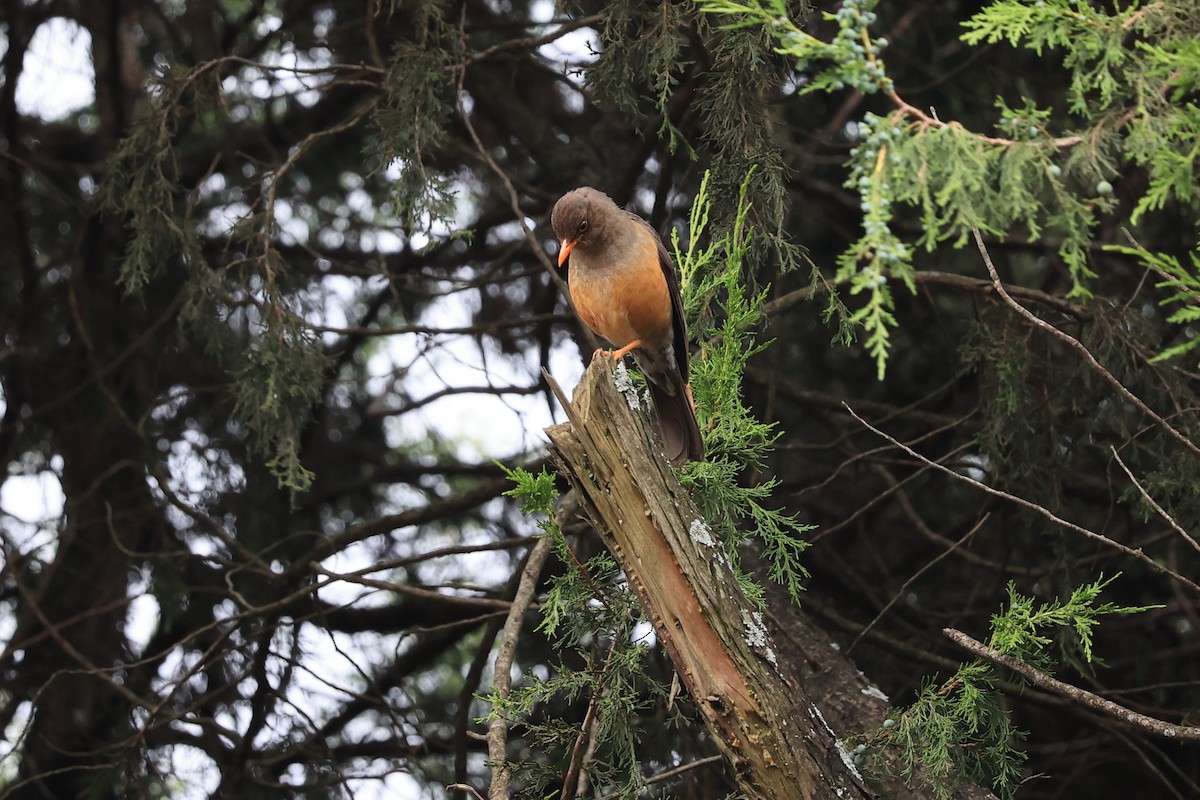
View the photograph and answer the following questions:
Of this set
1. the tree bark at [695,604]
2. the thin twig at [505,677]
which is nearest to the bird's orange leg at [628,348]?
the thin twig at [505,677]

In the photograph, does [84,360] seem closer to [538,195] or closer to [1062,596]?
[538,195]

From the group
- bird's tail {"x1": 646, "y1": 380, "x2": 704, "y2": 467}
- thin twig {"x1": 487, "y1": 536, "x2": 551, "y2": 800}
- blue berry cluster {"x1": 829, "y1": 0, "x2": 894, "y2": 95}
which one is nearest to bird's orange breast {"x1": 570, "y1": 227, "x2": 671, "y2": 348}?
bird's tail {"x1": 646, "y1": 380, "x2": 704, "y2": 467}

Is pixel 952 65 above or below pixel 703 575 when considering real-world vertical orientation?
above

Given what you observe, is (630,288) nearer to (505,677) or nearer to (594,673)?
(505,677)

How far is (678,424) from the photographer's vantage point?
13.9 feet

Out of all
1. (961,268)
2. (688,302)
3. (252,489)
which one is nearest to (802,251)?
(688,302)

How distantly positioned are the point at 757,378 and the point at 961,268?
6.22 ft

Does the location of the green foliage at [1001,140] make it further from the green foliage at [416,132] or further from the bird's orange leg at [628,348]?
the green foliage at [416,132]

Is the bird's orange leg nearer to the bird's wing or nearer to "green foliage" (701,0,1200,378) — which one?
the bird's wing

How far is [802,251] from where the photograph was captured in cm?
411

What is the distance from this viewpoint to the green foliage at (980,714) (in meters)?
3.14

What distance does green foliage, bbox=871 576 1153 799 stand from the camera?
124 inches

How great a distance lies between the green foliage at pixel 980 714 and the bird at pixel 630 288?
132 cm

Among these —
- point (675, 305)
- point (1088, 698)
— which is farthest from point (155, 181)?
point (1088, 698)
